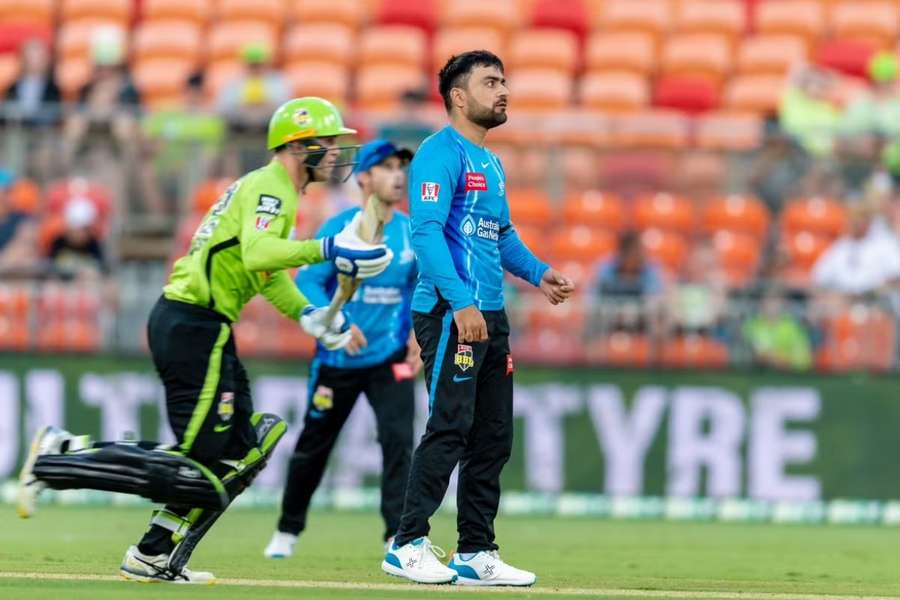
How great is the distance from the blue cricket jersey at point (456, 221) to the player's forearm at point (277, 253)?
0.52 m

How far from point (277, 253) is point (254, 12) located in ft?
41.6

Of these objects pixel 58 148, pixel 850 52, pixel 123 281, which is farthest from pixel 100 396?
pixel 850 52

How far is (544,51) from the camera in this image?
19531 millimetres

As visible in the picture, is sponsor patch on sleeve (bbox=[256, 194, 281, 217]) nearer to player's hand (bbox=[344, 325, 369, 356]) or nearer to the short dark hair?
the short dark hair

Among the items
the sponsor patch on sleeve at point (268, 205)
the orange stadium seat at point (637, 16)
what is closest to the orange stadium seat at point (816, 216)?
the orange stadium seat at point (637, 16)

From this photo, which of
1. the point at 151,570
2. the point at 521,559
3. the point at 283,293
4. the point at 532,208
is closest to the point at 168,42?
the point at 532,208

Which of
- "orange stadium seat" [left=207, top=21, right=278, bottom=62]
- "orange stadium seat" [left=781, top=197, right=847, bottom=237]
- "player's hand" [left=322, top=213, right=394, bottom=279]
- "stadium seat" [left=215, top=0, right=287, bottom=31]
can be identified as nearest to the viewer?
"player's hand" [left=322, top=213, right=394, bottom=279]

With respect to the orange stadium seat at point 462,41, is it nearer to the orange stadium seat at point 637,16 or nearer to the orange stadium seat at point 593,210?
the orange stadium seat at point 637,16

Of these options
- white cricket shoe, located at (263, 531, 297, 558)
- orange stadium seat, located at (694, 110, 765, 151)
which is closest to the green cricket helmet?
white cricket shoe, located at (263, 531, 297, 558)

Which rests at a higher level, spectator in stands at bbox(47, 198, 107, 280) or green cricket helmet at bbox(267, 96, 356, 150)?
green cricket helmet at bbox(267, 96, 356, 150)

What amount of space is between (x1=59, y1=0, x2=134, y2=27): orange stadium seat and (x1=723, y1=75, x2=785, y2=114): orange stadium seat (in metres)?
6.86

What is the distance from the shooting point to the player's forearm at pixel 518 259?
8.64 m

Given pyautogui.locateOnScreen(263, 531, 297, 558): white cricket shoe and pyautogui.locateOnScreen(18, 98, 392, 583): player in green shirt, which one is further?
pyautogui.locateOnScreen(263, 531, 297, 558): white cricket shoe

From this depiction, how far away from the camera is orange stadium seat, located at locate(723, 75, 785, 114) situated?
1872cm
